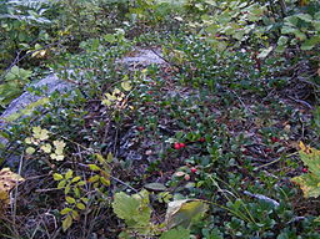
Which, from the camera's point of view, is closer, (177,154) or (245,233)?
(245,233)

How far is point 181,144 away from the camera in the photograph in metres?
1.84

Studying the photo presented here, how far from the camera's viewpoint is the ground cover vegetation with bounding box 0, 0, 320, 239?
143cm

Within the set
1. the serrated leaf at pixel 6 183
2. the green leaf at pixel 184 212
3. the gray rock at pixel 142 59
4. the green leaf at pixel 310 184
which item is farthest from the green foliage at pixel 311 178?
the gray rock at pixel 142 59

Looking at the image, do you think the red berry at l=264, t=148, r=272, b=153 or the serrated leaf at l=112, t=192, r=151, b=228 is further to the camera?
the red berry at l=264, t=148, r=272, b=153

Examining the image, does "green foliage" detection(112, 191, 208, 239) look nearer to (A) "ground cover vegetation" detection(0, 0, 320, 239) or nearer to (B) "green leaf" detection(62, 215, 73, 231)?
(A) "ground cover vegetation" detection(0, 0, 320, 239)

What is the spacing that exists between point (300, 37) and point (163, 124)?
1.01 meters

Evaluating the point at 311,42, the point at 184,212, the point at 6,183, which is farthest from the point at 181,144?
the point at 311,42

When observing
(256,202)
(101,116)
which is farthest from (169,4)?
(256,202)

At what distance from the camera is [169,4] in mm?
4062

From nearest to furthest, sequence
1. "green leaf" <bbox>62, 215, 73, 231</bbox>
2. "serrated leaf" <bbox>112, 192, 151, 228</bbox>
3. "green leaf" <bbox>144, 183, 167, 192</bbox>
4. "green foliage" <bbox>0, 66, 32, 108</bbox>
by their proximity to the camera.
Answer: "serrated leaf" <bbox>112, 192, 151, 228</bbox>
"green leaf" <bbox>62, 215, 73, 231</bbox>
"green leaf" <bbox>144, 183, 167, 192</bbox>
"green foliage" <bbox>0, 66, 32, 108</bbox>

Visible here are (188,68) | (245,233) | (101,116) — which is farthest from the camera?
(188,68)

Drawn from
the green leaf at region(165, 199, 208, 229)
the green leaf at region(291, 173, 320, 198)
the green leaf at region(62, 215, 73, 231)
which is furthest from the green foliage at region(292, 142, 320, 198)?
the green leaf at region(62, 215, 73, 231)

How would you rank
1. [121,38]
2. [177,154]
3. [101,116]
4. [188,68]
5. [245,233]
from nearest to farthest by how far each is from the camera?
[245,233] → [177,154] → [101,116] → [188,68] → [121,38]

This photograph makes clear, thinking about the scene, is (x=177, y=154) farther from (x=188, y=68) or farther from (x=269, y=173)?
(x=188, y=68)
